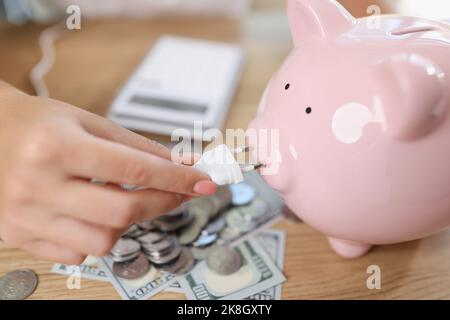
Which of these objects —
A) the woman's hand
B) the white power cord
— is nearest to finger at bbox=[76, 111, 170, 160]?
the woman's hand

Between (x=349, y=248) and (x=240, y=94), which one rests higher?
(x=240, y=94)

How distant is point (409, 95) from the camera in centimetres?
42

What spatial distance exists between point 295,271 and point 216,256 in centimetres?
10

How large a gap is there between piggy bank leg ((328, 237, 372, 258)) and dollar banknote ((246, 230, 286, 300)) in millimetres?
67

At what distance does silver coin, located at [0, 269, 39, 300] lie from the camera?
1.87 feet

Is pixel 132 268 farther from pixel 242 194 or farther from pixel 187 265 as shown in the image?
pixel 242 194

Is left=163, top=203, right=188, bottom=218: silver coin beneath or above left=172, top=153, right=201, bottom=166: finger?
beneath

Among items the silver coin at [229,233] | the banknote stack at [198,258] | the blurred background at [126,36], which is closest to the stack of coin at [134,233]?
the banknote stack at [198,258]

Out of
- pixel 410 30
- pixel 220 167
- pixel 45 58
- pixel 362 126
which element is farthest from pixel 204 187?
pixel 45 58

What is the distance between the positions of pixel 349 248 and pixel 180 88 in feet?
1.38

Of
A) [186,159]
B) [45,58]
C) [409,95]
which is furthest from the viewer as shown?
[45,58]

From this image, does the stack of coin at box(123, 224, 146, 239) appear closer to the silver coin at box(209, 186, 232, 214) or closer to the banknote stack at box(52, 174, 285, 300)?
the banknote stack at box(52, 174, 285, 300)

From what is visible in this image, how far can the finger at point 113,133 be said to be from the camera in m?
0.47

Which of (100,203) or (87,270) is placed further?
(87,270)
